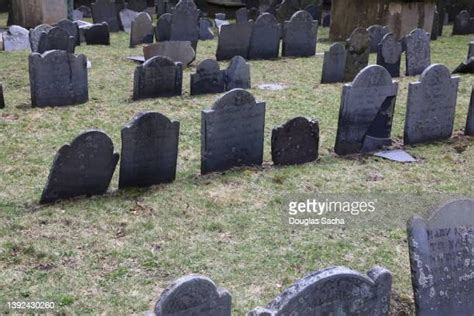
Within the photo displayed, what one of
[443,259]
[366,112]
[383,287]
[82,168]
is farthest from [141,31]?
[383,287]

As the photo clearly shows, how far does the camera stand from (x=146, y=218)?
18.2ft

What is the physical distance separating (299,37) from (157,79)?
5.75m

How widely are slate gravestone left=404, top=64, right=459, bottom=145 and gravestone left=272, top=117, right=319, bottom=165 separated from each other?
145cm

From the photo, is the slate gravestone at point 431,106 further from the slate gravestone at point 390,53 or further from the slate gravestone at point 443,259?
the slate gravestone at point 443,259

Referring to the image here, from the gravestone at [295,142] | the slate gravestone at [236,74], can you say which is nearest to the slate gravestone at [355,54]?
the slate gravestone at [236,74]

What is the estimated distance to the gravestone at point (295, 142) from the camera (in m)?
6.91

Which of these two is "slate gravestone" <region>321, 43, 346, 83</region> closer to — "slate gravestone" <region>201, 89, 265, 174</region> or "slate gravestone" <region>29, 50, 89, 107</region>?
"slate gravestone" <region>29, 50, 89, 107</region>

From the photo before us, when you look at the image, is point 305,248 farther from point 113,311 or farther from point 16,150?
point 16,150

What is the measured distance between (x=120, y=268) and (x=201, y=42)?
1229cm

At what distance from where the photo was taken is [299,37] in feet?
48.0

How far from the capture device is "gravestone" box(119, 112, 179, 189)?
6051 mm

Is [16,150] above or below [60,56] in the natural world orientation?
below

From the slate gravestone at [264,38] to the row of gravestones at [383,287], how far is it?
1067 centimetres

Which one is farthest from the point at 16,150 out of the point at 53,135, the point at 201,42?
the point at 201,42
